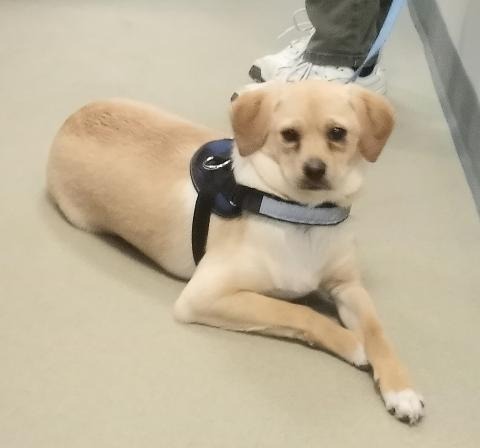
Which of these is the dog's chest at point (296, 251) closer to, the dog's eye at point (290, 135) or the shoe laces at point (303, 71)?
the dog's eye at point (290, 135)

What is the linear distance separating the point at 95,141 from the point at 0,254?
1.08 feet

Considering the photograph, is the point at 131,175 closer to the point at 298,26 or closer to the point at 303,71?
the point at 303,71

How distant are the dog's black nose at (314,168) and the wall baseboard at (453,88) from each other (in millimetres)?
783

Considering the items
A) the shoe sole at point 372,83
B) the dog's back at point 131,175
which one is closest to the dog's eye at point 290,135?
the dog's back at point 131,175

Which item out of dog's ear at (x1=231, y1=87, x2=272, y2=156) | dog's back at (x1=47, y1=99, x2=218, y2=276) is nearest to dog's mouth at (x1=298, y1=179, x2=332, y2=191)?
dog's ear at (x1=231, y1=87, x2=272, y2=156)

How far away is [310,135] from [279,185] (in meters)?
0.12

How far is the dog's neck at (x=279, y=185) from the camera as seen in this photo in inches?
55.9

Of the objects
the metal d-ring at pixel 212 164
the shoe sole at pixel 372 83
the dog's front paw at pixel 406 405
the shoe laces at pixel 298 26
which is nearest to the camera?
the dog's front paw at pixel 406 405

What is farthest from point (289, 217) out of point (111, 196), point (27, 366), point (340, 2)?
point (340, 2)

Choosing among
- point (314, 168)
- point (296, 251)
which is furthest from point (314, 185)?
point (296, 251)

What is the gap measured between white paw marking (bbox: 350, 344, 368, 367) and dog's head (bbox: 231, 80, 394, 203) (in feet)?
0.94

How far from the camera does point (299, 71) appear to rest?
238 centimetres

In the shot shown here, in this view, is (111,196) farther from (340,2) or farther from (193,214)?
(340,2)

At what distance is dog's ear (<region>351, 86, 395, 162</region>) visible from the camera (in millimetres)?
1399
